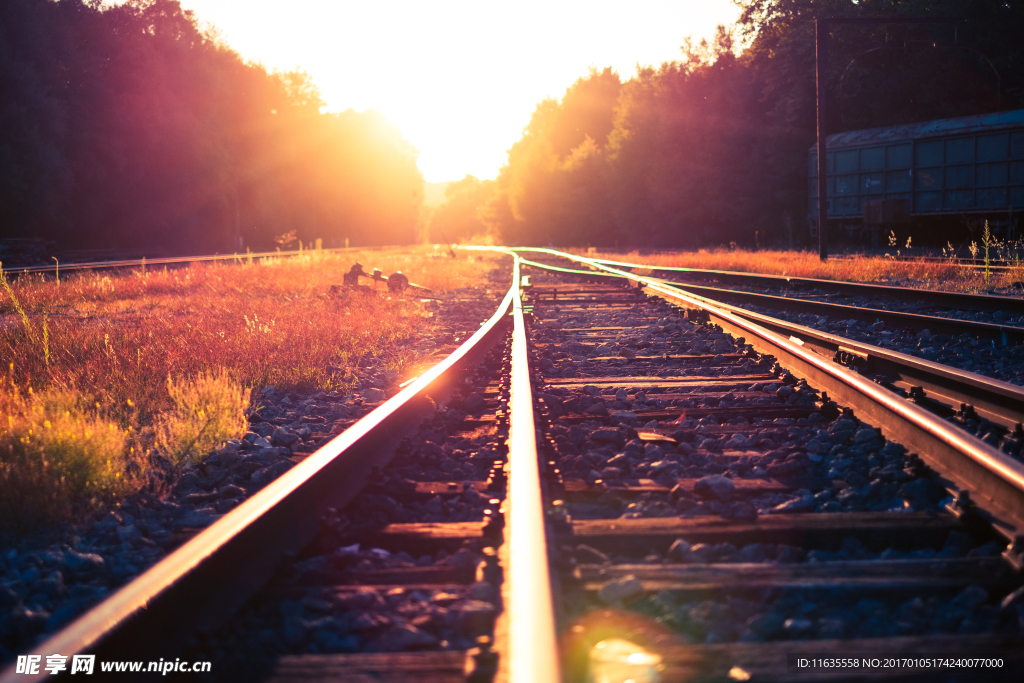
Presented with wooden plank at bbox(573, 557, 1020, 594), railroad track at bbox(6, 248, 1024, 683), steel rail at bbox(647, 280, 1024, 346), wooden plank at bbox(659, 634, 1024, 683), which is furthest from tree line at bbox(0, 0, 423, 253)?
wooden plank at bbox(659, 634, 1024, 683)

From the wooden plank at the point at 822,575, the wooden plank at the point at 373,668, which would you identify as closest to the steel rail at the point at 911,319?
the wooden plank at the point at 822,575

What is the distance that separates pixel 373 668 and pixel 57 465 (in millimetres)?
2161

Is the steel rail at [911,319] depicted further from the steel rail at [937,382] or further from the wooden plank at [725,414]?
the wooden plank at [725,414]

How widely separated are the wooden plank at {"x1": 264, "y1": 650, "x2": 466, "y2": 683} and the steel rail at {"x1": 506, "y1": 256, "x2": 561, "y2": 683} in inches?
6.5

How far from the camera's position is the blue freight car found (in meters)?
19.7

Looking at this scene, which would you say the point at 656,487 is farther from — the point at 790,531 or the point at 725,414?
the point at 725,414

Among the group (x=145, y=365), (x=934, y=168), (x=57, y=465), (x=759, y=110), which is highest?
(x=759, y=110)

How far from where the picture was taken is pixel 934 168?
2159 cm

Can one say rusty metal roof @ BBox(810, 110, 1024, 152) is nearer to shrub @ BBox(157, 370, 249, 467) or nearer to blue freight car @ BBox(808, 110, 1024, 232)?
blue freight car @ BBox(808, 110, 1024, 232)

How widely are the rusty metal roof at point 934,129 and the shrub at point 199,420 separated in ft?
75.8

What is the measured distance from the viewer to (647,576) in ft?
6.00

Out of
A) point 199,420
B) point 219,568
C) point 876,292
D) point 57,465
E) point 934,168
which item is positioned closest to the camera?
point 219,568

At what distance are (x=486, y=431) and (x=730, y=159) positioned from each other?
37.7 m

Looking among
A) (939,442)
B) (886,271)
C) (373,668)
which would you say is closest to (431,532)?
(373,668)
